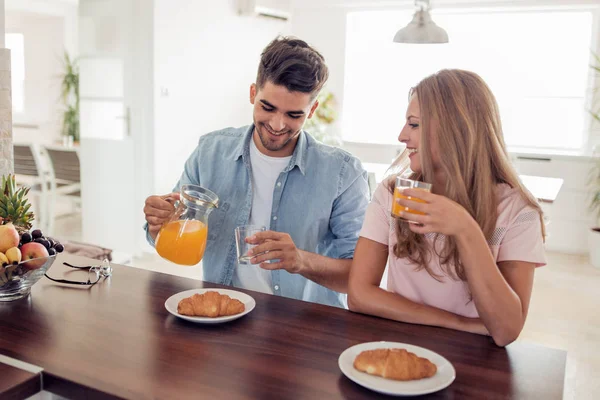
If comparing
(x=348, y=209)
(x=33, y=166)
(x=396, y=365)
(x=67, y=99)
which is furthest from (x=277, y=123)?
(x=67, y=99)

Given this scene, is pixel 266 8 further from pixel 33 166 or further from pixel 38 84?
pixel 38 84

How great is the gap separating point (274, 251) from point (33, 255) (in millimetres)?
565

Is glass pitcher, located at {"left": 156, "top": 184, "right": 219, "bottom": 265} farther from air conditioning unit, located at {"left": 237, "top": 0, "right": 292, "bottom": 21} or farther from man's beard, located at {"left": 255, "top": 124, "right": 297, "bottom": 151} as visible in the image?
air conditioning unit, located at {"left": 237, "top": 0, "right": 292, "bottom": 21}

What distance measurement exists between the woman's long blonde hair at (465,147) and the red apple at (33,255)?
94cm

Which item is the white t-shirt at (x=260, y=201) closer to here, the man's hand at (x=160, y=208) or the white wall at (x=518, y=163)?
the man's hand at (x=160, y=208)

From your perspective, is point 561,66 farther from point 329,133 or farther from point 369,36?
point 329,133

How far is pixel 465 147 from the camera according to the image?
4.85 feet

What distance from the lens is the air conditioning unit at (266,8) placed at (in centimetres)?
599

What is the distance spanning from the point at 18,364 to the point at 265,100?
1017 millimetres

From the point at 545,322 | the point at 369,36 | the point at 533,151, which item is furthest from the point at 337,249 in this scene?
the point at 369,36

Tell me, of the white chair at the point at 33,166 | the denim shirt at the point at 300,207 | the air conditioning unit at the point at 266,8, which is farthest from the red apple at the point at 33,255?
the air conditioning unit at the point at 266,8

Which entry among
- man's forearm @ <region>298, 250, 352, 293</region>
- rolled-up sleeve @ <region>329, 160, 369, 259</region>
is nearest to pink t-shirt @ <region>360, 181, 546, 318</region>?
man's forearm @ <region>298, 250, 352, 293</region>

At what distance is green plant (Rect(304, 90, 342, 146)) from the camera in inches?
265

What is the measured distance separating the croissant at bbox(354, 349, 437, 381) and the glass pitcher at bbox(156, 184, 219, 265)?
0.57 metres
